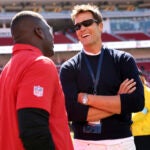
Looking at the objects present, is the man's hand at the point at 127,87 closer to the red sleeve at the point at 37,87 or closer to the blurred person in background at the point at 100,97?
the blurred person in background at the point at 100,97

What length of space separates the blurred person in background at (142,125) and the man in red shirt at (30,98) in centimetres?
308

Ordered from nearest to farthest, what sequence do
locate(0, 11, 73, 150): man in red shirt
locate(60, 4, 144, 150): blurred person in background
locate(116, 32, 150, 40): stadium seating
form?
locate(0, 11, 73, 150): man in red shirt → locate(60, 4, 144, 150): blurred person in background → locate(116, 32, 150, 40): stadium seating

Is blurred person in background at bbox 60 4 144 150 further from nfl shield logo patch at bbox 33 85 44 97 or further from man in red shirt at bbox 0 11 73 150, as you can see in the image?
nfl shield logo patch at bbox 33 85 44 97

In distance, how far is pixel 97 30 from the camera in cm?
328

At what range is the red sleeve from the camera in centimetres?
208

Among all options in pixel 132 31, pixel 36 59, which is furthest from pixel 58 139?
pixel 132 31

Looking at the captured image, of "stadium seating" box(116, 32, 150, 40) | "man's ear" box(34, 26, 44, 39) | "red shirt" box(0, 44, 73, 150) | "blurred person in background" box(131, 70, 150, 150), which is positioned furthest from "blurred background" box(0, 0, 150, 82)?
"red shirt" box(0, 44, 73, 150)

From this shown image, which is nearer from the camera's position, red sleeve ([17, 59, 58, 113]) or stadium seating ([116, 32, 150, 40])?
red sleeve ([17, 59, 58, 113])

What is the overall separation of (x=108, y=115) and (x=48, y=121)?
3.04 ft

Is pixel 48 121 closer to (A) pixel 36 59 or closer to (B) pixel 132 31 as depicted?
(A) pixel 36 59

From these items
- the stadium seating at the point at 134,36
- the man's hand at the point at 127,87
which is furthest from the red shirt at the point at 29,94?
the stadium seating at the point at 134,36

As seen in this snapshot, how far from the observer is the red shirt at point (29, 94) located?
6.88ft

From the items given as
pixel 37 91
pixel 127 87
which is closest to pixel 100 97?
pixel 127 87

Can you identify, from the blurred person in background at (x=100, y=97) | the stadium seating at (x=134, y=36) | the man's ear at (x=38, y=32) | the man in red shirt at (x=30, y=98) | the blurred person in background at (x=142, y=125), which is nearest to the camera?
the man in red shirt at (x=30, y=98)
